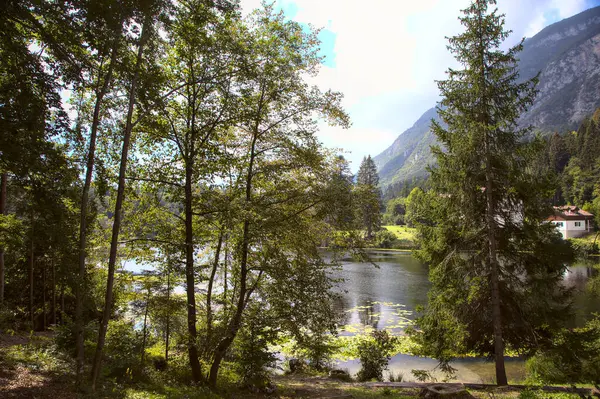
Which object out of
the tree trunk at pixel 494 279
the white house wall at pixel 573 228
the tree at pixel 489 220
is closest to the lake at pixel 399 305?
the tree at pixel 489 220

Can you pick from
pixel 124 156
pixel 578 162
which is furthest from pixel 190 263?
pixel 578 162

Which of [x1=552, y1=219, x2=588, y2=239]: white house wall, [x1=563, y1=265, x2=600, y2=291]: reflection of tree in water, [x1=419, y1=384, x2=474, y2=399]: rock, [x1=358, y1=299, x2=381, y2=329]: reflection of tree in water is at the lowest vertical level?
[x1=358, y1=299, x2=381, y2=329]: reflection of tree in water

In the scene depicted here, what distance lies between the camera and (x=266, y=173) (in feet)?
32.8

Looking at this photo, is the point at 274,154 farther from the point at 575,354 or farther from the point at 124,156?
the point at 575,354

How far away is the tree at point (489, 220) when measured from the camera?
11438 mm

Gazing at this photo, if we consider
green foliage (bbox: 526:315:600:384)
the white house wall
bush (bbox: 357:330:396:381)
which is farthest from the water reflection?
the white house wall

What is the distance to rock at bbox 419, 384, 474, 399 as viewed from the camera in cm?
928

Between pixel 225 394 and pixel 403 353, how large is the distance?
11.2 m

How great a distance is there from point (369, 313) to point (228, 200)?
17.7 metres

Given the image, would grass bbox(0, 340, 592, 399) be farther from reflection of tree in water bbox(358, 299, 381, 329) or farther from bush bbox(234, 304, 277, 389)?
reflection of tree in water bbox(358, 299, 381, 329)

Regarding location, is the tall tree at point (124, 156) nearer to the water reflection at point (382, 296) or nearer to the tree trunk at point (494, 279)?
the water reflection at point (382, 296)

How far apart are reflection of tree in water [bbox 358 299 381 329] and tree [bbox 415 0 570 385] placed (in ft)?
31.6

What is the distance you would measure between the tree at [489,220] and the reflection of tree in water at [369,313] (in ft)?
31.6

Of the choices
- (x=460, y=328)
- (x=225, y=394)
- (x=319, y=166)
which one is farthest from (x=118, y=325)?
(x=460, y=328)
